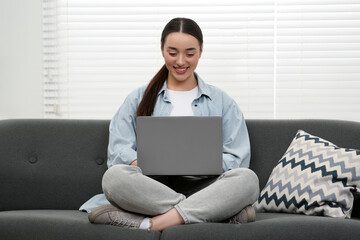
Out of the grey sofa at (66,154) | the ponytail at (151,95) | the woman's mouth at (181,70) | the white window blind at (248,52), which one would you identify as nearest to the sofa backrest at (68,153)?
the grey sofa at (66,154)

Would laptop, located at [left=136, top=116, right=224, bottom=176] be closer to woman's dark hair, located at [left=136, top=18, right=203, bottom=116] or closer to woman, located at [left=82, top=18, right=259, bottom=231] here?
woman, located at [left=82, top=18, right=259, bottom=231]

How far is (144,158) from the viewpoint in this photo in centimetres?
207

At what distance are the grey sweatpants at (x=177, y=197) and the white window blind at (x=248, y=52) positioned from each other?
4.15 feet

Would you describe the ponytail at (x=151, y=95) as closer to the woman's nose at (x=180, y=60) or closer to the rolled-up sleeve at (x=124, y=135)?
the rolled-up sleeve at (x=124, y=135)

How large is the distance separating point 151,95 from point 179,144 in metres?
0.49

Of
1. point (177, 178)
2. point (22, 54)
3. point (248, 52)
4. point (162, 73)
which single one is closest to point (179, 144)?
point (177, 178)

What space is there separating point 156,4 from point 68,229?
1733 mm

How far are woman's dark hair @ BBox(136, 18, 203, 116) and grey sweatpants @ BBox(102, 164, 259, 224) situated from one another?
0.52 m

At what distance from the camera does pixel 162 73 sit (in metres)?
2.55

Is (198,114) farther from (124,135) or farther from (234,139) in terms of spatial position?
(124,135)

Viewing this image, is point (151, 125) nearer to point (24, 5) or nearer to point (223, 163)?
point (223, 163)

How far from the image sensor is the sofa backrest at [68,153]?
2.47m

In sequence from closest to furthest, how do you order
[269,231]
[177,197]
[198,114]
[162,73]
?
[269,231] < [177,197] < [198,114] < [162,73]

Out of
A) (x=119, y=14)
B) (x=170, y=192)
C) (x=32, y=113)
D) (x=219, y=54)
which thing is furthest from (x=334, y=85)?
(x=32, y=113)
